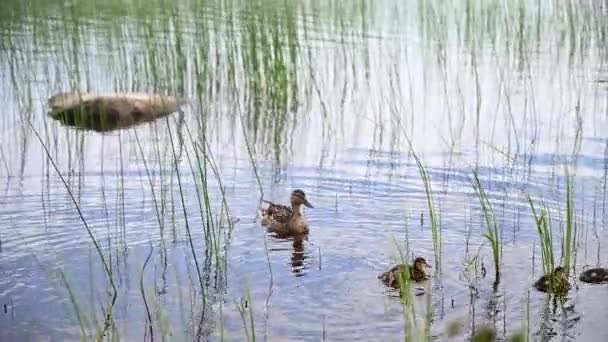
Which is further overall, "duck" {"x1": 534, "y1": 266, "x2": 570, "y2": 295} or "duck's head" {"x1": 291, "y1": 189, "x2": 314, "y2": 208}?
"duck's head" {"x1": 291, "y1": 189, "x2": 314, "y2": 208}

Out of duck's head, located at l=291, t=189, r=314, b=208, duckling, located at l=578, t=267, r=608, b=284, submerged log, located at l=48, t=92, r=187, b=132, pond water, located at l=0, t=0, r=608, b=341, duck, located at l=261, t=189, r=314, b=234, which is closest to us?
pond water, located at l=0, t=0, r=608, b=341

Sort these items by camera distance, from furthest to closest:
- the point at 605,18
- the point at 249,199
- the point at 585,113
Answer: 1. the point at 605,18
2. the point at 585,113
3. the point at 249,199

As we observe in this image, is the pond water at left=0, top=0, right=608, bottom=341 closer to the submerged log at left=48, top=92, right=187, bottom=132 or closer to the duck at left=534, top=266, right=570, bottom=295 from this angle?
the duck at left=534, top=266, right=570, bottom=295

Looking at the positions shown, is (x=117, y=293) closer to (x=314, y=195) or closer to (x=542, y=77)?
(x=314, y=195)

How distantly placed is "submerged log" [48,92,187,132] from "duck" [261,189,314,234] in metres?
2.54

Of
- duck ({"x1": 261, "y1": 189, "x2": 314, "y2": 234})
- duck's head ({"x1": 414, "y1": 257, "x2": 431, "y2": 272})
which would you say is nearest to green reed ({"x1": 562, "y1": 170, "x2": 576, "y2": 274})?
duck's head ({"x1": 414, "y1": 257, "x2": 431, "y2": 272})

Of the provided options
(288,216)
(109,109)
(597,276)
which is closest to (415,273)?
(597,276)

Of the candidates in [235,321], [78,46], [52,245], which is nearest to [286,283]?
[235,321]

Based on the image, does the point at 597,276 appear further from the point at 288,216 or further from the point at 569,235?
the point at 288,216

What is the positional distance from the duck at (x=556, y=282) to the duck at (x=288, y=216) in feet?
5.45

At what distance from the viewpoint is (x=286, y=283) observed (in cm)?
550

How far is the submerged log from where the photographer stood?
8.95m

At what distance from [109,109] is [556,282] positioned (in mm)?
5022

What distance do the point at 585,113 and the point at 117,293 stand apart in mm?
5443
